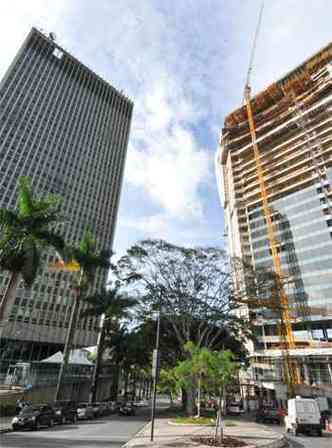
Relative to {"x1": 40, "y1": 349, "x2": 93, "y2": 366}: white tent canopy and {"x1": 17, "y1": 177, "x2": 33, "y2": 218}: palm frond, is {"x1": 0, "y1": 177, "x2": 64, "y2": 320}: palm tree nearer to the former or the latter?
{"x1": 17, "y1": 177, "x2": 33, "y2": 218}: palm frond

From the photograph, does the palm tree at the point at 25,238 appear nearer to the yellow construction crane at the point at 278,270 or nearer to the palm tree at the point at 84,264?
the palm tree at the point at 84,264

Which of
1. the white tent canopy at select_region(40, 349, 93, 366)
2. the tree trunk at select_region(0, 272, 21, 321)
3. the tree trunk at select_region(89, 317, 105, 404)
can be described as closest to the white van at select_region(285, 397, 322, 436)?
the tree trunk at select_region(0, 272, 21, 321)

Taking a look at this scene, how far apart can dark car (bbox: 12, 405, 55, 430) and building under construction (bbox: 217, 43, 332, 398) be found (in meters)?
35.7

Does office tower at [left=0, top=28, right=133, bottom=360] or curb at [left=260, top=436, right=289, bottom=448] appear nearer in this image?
curb at [left=260, top=436, right=289, bottom=448]

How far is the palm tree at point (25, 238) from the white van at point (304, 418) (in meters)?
18.0

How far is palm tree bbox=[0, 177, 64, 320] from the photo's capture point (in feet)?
64.0

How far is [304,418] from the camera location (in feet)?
62.1

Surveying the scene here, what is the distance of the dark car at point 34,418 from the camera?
17.0 metres

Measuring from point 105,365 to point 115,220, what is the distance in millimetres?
58738

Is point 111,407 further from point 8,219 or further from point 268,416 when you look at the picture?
point 8,219

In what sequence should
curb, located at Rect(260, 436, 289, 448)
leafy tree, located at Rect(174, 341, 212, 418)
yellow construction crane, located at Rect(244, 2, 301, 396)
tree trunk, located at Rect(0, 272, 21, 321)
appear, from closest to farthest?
curb, located at Rect(260, 436, 289, 448) → leafy tree, located at Rect(174, 341, 212, 418) → tree trunk, located at Rect(0, 272, 21, 321) → yellow construction crane, located at Rect(244, 2, 301, 396)

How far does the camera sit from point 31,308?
233ft

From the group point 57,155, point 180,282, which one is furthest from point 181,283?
point 57,155

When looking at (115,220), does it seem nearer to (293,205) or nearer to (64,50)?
(293,205)
